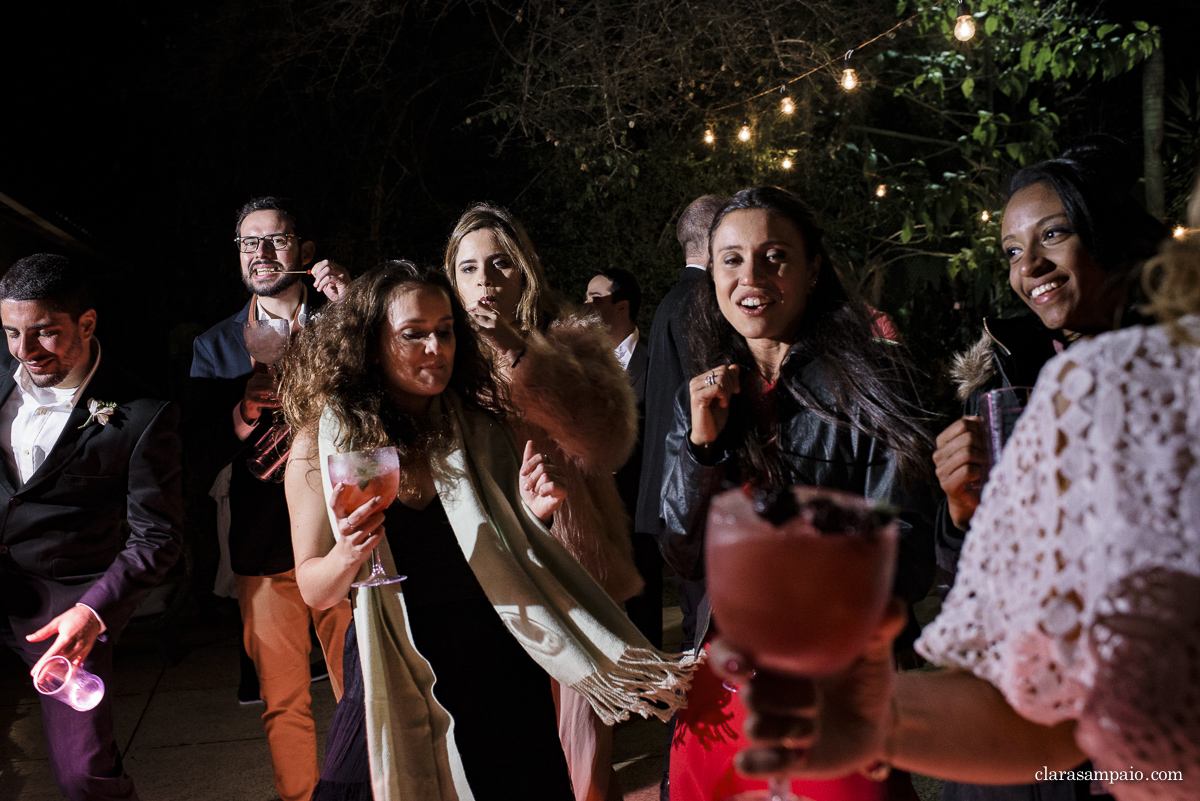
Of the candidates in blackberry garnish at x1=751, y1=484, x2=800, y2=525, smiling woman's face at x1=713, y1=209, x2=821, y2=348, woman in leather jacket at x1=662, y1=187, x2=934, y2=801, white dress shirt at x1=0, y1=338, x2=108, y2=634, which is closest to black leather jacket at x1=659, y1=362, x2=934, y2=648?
woman in leather jacket at x1=662, y1=187, x2=934, y2=801

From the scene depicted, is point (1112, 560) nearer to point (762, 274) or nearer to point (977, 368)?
point (977, 368)

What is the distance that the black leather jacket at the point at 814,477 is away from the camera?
7.50 feet

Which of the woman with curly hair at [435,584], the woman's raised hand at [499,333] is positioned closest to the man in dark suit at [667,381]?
the woman with curly hair at [435,584]

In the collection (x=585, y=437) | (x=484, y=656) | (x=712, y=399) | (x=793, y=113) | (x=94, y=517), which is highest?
(x=793, y=113)

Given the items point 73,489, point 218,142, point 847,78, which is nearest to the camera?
point 73,489

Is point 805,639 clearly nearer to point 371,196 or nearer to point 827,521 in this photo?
point 827,521

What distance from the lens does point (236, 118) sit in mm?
8039

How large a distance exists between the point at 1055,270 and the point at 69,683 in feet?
9.79

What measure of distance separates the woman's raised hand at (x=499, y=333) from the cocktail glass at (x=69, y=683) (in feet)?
5.52

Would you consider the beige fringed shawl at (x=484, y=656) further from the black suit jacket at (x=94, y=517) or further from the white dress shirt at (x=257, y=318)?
the white dress shirt at (x=257, y=318)

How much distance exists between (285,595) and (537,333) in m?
1.45

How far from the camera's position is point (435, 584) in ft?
8.39

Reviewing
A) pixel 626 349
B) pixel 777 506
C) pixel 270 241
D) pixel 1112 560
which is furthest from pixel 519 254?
pixel 1112 560

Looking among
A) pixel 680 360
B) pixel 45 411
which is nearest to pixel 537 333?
pixel 680 360
